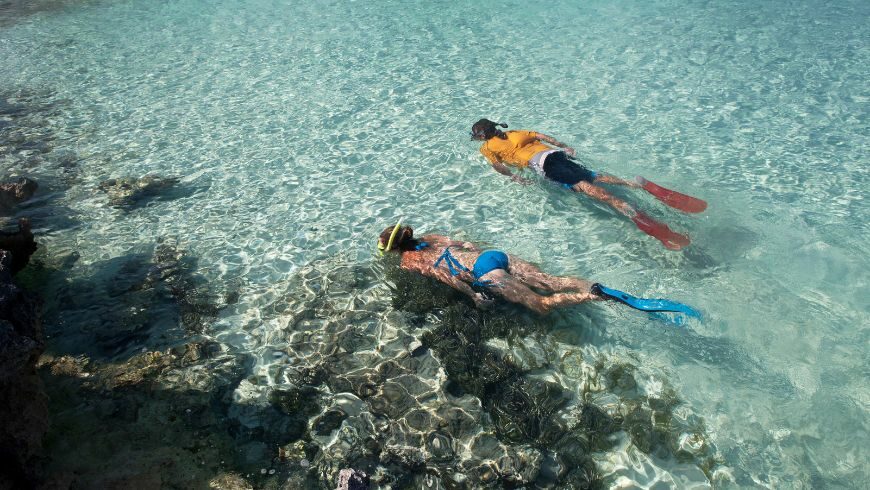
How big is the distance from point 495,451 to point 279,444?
6.24 feet

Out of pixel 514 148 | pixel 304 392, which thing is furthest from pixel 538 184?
pixel 304 392

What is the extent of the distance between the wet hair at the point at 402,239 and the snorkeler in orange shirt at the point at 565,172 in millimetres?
2679

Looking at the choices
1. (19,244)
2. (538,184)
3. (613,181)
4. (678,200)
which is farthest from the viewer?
(538,184)

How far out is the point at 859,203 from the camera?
7.94 meters

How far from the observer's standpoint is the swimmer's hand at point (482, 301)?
602cm

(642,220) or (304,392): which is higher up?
(642,220)

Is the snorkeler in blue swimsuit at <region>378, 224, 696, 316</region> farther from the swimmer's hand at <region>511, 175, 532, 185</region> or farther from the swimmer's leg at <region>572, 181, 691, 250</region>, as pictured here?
the swimmer's hand at <region>511, 175, 532, 185</region>

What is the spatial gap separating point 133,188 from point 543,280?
6863 mm

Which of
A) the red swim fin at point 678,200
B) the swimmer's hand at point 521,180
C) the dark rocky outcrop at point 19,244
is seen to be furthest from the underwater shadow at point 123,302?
the red swim fin at point 678,200

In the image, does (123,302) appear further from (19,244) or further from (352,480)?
(352,480)

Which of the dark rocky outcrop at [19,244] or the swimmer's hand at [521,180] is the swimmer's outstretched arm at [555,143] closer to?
the swimmer's hand at [521,180]

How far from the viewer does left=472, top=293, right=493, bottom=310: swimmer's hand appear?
237 inches

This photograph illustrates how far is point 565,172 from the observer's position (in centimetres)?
812

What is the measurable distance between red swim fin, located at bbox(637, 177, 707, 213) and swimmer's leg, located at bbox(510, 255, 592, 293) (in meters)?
2.38
